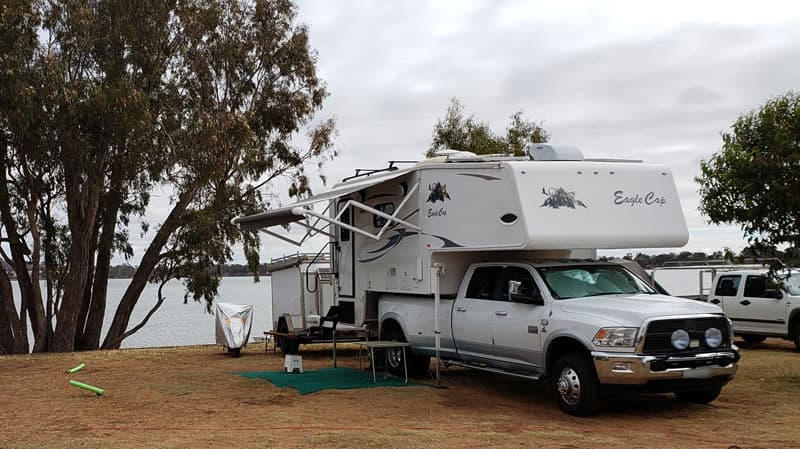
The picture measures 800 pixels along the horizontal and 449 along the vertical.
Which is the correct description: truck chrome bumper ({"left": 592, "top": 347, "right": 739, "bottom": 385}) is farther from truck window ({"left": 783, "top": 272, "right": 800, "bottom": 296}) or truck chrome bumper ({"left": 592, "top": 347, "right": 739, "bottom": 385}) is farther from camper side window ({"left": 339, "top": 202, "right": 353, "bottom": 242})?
truck window ({"left": 783, "top": 272, "right": 800, "bottom": 296})

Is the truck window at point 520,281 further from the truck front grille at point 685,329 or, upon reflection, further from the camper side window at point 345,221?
the camper side window at point 345,221

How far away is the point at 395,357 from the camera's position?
13.7 m

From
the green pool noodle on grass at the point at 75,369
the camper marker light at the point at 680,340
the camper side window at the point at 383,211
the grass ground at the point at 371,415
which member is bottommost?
the grass ground at the point at 371,415

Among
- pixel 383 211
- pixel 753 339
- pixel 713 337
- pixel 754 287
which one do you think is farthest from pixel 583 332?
pixel 753 339

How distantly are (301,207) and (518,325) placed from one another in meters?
3.83

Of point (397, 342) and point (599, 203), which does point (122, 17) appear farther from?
point (599, 203)

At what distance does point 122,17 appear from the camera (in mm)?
21766

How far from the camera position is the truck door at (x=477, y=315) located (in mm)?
11523

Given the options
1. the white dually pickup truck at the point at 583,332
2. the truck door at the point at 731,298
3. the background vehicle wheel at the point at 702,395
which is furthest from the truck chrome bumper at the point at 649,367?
the truck door at the point at 731,298

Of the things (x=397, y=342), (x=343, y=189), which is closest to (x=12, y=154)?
(x=343, y=189)

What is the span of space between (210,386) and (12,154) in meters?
11.7

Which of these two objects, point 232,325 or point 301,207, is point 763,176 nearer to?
point 301,207

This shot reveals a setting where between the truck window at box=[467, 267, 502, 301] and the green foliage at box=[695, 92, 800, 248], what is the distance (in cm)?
329

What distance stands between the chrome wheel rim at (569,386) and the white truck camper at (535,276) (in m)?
0.01
